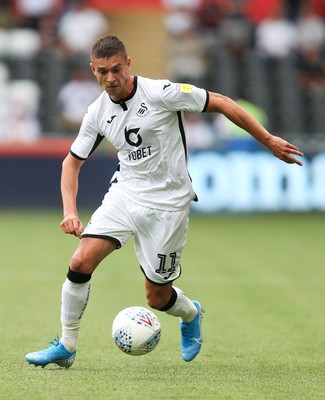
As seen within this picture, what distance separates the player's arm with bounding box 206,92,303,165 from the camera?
6.90m

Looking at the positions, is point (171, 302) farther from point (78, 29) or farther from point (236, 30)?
point (236, 30)

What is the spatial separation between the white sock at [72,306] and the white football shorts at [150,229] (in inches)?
15.4

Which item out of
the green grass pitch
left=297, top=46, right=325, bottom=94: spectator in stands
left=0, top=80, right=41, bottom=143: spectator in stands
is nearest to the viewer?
the green grass pitch

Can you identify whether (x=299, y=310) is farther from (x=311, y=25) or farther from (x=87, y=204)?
(x=311, y=25)

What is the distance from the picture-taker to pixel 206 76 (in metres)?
21.6

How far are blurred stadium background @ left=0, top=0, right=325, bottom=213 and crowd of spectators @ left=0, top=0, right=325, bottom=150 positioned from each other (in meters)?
0.03

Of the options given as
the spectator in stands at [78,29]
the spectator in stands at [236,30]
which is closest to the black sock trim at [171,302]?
the spectator in stands at [78,29]

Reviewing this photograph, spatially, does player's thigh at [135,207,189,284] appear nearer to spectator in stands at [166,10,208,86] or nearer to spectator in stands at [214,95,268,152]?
spectator in stands at [214,95,268,152]

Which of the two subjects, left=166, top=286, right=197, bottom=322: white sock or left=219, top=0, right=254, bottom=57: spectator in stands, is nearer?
left=166, top=286, right=197, bottom=322: white sock

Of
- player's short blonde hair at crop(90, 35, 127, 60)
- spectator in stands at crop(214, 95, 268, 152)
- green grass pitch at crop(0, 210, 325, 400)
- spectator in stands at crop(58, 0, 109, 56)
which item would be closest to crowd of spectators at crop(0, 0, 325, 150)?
spectator in stands at crop(58, 0, 109, 56)

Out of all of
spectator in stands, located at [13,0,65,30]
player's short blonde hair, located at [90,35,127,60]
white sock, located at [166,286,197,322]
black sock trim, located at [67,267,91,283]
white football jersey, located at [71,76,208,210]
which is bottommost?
spectator in stands, located at [13,0,65,30]

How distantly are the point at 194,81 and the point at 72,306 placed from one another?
48.2ft

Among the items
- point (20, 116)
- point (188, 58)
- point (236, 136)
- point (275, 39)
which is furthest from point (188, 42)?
point (20, 116)

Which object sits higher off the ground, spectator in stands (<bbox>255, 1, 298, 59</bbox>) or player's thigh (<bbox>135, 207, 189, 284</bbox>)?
player's thigh (<bbox>135, 207, 189, 284</bbox>)
